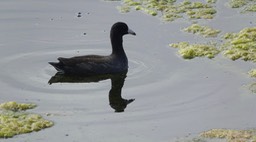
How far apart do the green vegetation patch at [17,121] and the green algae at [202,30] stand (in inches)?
181

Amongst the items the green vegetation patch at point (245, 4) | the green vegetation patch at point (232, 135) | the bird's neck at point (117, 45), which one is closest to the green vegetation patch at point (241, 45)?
the green vegetation patch at point (245, 4)

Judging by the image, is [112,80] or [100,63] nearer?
[112,80]

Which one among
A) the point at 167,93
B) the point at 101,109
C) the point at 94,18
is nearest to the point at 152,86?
the point at 167,93

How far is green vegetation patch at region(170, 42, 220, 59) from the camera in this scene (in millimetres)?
13203

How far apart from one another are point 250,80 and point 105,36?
344cm

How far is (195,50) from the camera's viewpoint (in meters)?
13.4

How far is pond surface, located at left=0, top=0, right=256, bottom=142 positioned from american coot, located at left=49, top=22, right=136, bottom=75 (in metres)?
0.23

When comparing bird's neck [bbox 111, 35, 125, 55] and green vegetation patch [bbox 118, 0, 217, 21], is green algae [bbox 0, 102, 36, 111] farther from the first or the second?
green vegetation patch [bbox 118, 0, 217, 21]

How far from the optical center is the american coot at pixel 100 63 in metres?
12.5

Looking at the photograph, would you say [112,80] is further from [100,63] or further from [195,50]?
[195,50]

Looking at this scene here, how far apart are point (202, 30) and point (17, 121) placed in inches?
212

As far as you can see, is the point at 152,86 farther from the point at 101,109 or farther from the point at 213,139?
the point at 213,139

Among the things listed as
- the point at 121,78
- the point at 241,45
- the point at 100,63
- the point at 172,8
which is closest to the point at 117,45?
the point at 100,63

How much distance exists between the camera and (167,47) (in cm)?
1355
